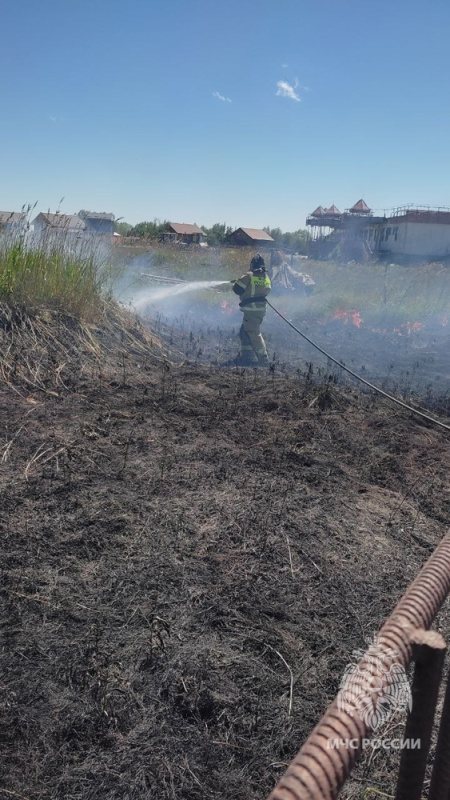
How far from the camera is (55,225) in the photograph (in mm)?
8781

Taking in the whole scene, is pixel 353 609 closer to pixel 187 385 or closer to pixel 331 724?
pixel 331 724

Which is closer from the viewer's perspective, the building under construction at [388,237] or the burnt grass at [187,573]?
the burnt grass at [187,573]

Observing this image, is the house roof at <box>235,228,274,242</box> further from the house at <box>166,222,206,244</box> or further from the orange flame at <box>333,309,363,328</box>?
the orange flame at <box>333,309,363,328</box>

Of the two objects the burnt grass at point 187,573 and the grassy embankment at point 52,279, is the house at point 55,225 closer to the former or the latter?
the grassy embankment at point 52,279

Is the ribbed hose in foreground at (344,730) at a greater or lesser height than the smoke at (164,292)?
lesser

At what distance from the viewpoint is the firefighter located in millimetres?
9805

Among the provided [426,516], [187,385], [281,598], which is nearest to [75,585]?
[281,598]

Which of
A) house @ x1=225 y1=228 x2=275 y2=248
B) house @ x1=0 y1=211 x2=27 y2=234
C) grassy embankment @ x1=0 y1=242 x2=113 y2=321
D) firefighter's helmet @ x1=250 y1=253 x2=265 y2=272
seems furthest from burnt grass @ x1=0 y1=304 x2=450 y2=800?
house @ x1=225 y1=228 x2=275 y2=248

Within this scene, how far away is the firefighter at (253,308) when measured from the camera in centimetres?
980

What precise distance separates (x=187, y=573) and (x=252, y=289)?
23.4 feet

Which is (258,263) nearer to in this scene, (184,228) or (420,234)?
(420,234)

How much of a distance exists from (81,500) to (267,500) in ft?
4.55

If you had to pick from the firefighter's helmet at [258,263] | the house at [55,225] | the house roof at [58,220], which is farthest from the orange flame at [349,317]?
the house roof at [58,220]

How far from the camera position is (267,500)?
4336 mm
